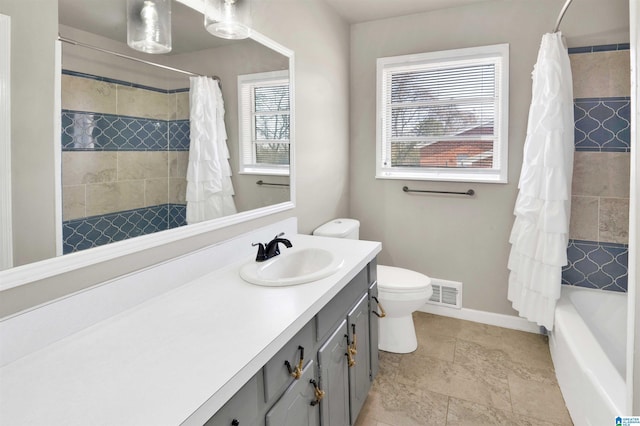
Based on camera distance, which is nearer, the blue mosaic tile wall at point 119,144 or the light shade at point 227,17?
the blue mosaic tile wall at point 119,144

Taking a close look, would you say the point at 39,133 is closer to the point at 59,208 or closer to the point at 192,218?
the point at 59,208

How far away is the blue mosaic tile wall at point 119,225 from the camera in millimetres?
1127

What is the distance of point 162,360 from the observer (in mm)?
910

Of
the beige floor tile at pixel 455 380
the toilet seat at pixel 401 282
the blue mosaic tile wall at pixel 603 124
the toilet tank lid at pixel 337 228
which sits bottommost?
the beige floor tile at pixel 455 380

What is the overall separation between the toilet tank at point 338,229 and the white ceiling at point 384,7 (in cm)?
163

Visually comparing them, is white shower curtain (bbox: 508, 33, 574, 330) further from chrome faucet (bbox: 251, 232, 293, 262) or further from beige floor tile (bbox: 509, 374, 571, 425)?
chrome faucet (bbox: 251, 232, 293, 262)

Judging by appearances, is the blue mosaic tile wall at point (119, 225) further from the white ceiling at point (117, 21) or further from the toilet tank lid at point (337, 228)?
the toilet tank lid at point (337, 228)

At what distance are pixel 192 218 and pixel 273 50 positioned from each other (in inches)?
43.4

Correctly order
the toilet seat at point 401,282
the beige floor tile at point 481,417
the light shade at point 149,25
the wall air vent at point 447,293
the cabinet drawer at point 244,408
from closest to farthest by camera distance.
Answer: the cabinet drawer at point 244,408 → the light shade at point 149,25 → the beige floor tile at point 481,417 → the toilet seat at point 401,282 → the wall air vent at point 447,293

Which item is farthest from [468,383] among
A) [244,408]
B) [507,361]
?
[244,408]

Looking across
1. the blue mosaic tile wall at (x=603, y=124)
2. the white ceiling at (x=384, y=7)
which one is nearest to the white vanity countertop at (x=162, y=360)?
the blue mosaic tile wall at (x=603, y=124)

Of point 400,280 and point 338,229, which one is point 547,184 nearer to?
point 400,280

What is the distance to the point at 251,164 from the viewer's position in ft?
6.55

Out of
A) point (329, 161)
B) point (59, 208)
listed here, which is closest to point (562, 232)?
point (329, 161)
